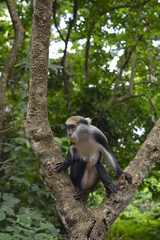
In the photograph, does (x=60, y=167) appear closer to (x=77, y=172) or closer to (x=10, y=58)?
(x=77, y=172)

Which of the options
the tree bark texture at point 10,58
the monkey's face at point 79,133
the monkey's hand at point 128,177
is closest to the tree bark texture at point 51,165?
the monkey's hand at point 128,177

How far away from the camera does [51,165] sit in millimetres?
2613

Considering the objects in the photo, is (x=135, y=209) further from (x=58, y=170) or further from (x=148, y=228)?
(x=58, y=170)

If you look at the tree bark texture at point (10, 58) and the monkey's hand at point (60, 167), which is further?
the tree bark texture at point (10, 58)

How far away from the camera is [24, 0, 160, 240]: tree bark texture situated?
2531 mm

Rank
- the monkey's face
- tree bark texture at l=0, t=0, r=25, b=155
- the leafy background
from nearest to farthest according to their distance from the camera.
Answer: the monkey's face
tree bark texture at l=0, t=0, r=25, b=155
the leafy background

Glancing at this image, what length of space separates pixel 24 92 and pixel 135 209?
532 cm

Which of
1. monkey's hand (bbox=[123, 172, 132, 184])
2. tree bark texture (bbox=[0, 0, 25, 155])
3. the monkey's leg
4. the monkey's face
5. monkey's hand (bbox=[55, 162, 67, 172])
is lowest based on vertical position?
the monkey's leg

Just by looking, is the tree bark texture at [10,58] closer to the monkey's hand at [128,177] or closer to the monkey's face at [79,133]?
the monkey's face at [79,133]

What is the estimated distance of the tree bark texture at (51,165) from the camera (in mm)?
2531

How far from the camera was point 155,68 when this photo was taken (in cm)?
758

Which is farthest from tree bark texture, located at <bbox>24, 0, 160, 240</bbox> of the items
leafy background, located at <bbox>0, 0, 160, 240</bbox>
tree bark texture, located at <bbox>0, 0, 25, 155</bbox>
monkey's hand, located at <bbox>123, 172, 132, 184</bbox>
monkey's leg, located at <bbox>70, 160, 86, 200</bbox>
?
leafy background, located at <bbox>0, 0, 160, 240</bbox>

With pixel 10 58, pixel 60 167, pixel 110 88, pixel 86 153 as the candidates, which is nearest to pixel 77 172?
pixel 86 153

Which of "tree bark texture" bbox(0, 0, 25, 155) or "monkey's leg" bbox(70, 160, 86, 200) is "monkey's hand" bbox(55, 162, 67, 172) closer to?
"monkey's leg" bbox(70, 160, 86, 200)
